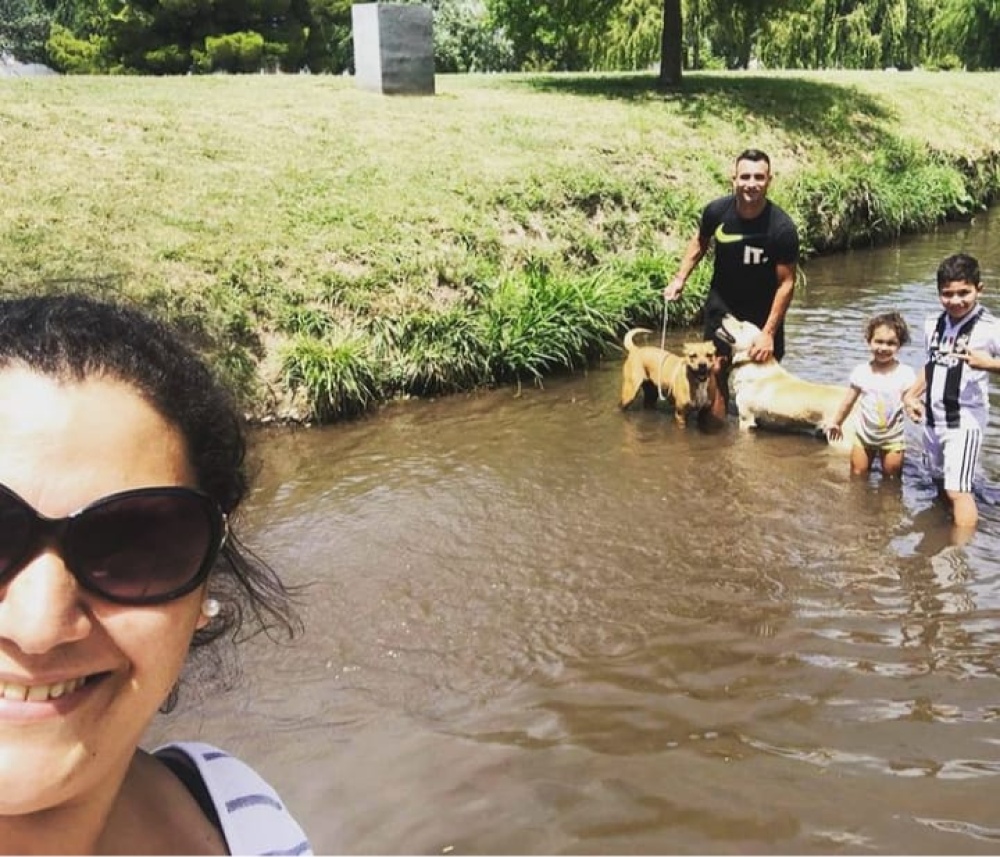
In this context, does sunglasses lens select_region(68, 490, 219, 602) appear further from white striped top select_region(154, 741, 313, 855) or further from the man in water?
the man in water

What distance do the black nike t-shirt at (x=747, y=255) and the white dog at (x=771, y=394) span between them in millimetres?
149

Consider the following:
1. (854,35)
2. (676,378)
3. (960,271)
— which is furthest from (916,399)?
(854,35)

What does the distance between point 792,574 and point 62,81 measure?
16251 millimetres

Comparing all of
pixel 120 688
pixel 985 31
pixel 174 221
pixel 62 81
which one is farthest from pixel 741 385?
pixel 985 31

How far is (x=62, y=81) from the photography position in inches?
656

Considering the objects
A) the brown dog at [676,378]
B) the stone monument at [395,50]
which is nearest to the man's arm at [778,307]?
the brown dog at [676,378]

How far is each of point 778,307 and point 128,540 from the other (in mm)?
6918

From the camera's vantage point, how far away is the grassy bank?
8.63 metres

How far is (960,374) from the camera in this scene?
225 inches

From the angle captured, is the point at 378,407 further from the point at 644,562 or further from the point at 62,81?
the point at 62,81

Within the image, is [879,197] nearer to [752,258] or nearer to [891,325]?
[752,258]

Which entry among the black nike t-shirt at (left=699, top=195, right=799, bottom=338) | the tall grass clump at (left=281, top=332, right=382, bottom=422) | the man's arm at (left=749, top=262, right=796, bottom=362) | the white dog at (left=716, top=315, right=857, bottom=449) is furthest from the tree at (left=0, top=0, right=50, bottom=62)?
the man's arm at (left=749, top=262, right=796, bottom=362)

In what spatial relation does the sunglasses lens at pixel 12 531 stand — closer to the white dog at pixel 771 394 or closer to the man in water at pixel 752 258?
the white dog at pixel 771 394

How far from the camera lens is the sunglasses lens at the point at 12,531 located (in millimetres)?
1177
